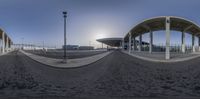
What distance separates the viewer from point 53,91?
29.1ft

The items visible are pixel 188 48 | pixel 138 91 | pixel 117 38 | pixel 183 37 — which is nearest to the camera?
pixel 138 91

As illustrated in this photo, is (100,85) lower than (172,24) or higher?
lower

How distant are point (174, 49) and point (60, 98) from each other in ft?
222

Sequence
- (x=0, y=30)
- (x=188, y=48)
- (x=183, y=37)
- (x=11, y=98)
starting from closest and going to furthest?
(x=11, y=98), (x=183, y=37), (x=0, y=30), (x=188, y=48)

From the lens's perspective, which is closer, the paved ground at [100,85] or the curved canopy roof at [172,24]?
the paved ground at [100,85]

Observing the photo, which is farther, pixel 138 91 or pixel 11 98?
pixel 138 91

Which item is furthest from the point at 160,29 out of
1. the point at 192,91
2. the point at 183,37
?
the point at 192,91

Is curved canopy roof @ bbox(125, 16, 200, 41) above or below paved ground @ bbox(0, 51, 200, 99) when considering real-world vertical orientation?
above

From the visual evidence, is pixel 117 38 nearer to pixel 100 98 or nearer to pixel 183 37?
pixel 183 37

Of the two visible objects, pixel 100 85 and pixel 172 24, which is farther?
pixel 172 24

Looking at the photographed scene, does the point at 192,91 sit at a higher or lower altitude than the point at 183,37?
lower

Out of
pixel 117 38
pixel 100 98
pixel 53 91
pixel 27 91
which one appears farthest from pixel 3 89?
pixel 117 38

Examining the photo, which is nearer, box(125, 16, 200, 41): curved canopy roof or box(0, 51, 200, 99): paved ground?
box(0, 51, 200, 99): paved ground

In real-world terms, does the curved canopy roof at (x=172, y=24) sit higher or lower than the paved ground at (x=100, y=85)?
higher
